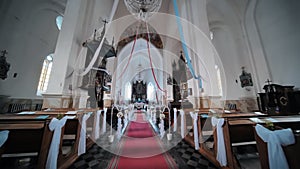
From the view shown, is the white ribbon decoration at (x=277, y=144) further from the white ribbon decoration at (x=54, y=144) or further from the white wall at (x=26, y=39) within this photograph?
the white wall at (x=26, y=39)

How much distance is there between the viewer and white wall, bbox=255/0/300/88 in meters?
3.01

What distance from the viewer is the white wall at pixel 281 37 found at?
301cm

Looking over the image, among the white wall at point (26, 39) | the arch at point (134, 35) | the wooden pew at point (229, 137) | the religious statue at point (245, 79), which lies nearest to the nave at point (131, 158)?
the wooden pew at point (229, 137)

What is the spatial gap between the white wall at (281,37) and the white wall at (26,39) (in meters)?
8.27

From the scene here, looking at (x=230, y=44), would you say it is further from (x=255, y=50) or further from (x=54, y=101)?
(x=54, y=101)

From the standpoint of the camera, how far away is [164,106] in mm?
3840

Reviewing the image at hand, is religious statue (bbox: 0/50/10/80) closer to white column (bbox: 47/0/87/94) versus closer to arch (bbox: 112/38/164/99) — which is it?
white column (bbox: 47/0/87/94)

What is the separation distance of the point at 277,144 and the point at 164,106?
302 cm

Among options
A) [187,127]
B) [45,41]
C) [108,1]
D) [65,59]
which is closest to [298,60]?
[187,127]

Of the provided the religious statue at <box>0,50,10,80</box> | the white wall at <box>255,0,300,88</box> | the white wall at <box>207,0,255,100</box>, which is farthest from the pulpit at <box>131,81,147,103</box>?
the white wall at <box>255,0,300,88</box>

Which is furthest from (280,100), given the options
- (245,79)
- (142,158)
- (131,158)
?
(131,158)

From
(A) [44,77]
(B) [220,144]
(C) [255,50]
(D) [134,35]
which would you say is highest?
(D) [134,35]

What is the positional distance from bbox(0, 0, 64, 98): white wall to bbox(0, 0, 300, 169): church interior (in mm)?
36

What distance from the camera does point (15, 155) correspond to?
Result: 1.38 m
